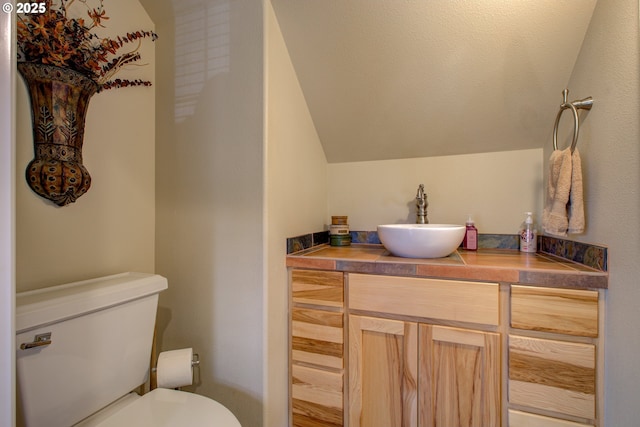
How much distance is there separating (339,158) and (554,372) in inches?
50.7

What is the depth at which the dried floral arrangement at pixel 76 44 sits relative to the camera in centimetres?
87

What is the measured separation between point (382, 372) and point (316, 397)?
0.32 metres

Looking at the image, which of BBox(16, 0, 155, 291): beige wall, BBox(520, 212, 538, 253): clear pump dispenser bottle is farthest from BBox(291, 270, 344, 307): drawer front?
BBox(520, 212, 538, 253): clear pump dispenser bottle

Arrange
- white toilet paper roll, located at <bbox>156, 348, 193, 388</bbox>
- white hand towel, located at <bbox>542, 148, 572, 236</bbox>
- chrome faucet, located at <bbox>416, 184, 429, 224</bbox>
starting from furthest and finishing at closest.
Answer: chrome faucet, located at <bbox>416, 184, 429, 224</bbox>
white toilet paper roll, located at <bbox>156, 348, 193, 388</bbox>
white hand towel, located at <bbox>542, 148, 572, 236</bbox>

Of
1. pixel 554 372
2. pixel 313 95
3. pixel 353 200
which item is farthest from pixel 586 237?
pixel 313 95

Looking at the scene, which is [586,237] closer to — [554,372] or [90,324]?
[554,372]

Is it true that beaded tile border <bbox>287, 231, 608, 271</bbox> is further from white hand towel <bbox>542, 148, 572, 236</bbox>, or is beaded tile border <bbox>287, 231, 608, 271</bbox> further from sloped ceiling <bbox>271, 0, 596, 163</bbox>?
sloped ceiling <bbox>271, 0, 596, 163</bbox>

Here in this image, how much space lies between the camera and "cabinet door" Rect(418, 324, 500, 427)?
914mm

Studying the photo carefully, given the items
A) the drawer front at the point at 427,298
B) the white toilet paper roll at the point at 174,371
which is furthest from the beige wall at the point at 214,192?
the drawer front at the point at 427,298

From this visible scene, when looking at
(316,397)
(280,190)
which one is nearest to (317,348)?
(316,397)

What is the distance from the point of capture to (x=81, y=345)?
835mm

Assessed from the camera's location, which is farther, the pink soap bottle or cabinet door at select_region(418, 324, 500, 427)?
the pink soap bottle

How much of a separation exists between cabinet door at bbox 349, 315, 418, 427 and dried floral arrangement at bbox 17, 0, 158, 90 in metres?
1.39

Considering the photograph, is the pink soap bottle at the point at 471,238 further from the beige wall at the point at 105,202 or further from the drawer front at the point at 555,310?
the beige wall at the point at 105,202
